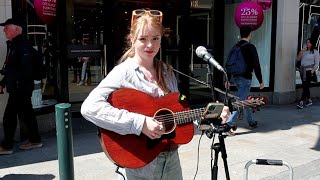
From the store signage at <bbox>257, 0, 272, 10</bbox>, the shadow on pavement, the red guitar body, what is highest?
the store signage at <bbox>257, 0, 272, 10</bbox>

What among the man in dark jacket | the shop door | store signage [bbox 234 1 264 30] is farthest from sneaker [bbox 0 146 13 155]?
store signage [bbox 234 1 264 30]

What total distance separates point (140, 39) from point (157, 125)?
0.51 meters

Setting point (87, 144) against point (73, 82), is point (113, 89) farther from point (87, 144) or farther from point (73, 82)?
point (73, 82)

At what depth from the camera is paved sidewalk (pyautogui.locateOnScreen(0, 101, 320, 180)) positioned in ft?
15.7

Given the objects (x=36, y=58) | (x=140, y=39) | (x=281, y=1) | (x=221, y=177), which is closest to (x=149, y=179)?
(x=140, y=39)

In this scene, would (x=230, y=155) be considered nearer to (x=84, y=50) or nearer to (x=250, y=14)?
(x=84, y=50)

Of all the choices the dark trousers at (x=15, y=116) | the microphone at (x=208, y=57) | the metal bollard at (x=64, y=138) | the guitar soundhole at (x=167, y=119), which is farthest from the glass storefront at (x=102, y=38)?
the guitar soundhole at (x=167, y=119)

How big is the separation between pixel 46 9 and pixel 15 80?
1243 millimetres

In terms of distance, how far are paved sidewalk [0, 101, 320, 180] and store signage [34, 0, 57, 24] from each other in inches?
73.7

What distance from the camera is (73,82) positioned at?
26.9 feet

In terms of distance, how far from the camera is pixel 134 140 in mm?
2311

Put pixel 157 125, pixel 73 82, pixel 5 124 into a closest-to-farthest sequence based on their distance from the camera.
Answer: pixel 157 125 < pixel 5 124 < pixel 73 82

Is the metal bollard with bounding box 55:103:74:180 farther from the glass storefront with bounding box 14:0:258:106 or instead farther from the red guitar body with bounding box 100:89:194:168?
the glass storefront with bounding box 14:0:258:106

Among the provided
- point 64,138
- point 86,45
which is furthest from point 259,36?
point 64,138
